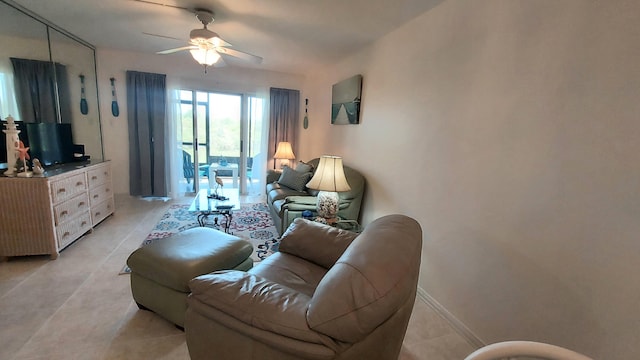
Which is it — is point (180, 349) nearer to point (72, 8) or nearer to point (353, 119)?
point (353, 119)

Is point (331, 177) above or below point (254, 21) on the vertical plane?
below

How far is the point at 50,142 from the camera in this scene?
3.02m

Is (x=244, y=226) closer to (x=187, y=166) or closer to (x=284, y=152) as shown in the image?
(x=284, y=152)

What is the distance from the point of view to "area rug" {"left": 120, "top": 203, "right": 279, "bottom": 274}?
306cm

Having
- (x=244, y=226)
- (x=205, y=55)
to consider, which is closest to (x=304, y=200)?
(x=244, y=226)

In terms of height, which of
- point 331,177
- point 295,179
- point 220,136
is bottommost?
point 295,179

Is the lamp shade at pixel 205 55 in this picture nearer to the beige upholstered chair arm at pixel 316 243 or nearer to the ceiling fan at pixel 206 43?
the ceiling fan at pixel 206 43

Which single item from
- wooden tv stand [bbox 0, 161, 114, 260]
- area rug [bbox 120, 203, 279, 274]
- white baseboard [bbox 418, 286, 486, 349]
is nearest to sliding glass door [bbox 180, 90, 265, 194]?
area rug [bbox 120, 203, 279, 274]

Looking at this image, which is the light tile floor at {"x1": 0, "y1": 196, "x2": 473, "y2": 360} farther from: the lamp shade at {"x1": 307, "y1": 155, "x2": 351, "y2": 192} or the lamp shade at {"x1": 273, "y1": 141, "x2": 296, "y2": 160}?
the lamp shade at {"x1": 273, "y1": 141, "x2": 296, "y2": 160}

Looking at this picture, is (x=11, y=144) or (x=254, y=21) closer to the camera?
(x=11, y=144)

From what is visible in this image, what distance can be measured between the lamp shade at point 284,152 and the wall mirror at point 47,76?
2906 millimetres

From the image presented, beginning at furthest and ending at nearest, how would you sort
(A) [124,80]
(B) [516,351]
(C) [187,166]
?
(C) [187,166] → (A) [124,80] → (B) [516,351]

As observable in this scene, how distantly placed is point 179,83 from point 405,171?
419 centimetres

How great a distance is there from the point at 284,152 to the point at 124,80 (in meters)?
2.87
